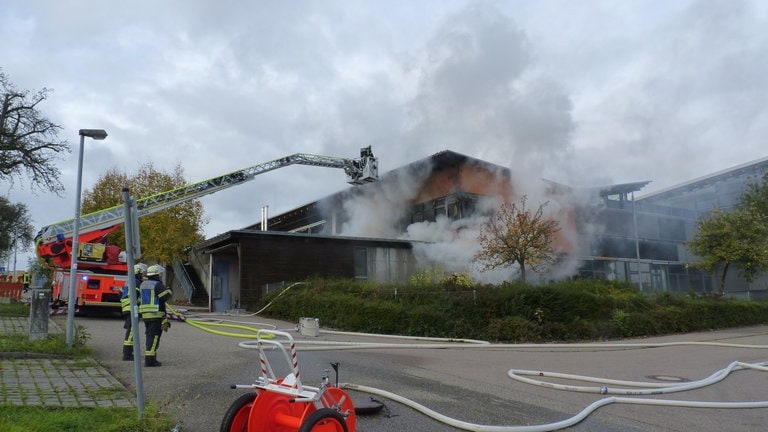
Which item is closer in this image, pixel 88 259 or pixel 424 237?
pixel 88 259

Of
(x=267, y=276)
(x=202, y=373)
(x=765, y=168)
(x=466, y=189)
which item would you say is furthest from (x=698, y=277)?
(x=202, y=373)

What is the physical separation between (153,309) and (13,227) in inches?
1695

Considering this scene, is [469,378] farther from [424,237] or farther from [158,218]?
[158,218]

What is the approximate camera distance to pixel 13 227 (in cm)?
4356

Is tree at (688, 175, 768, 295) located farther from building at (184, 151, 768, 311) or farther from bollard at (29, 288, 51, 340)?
bollard at (29, 288, 51, 340)

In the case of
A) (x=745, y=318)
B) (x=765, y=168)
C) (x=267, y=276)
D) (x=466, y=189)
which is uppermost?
(x=765, y=168)

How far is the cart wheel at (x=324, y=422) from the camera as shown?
3944mm

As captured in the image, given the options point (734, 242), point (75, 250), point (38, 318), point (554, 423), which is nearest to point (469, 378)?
Result: point (554, 423)

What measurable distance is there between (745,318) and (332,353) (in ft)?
60.3

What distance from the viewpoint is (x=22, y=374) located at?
7.25 m

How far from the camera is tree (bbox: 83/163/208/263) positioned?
1240 inches

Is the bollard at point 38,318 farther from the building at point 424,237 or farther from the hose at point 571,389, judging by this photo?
the building at point 424,237

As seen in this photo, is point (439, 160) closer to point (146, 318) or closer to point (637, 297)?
point (637, 297)

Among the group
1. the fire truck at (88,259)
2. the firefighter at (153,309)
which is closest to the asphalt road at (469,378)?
the firefighter at (153,309)
